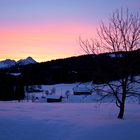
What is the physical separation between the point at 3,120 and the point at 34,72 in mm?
84797

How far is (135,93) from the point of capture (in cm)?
1983

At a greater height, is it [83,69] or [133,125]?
[83,69]

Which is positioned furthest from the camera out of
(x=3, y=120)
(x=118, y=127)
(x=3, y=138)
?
(x=3, y=120)

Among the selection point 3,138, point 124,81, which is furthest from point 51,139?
point 124,81

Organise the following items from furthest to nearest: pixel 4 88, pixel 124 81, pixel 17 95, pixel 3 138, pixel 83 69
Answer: pixel 17 95 → pixel 4 88 → pixel 83 69 → pixel 124 81 → pixel 3 138

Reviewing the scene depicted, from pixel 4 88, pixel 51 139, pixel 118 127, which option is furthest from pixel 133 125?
pixel 4 88

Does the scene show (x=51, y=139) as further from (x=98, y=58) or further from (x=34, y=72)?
(x=34, y=72)

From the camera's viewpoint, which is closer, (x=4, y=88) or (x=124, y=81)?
(x=124, y=81)

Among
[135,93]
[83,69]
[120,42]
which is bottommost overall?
[135,93]

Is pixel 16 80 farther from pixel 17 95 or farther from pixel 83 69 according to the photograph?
pixel 83 69

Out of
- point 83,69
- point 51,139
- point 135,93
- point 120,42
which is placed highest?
point 120,42

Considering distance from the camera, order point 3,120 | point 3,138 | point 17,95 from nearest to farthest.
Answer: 1. point 3,138
2. point 3,120
3. point 17,95

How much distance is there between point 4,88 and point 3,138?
4251cm

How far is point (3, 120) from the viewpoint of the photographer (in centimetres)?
1678
